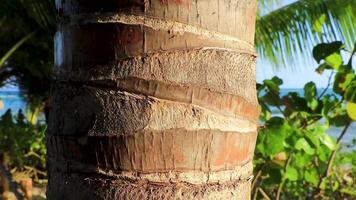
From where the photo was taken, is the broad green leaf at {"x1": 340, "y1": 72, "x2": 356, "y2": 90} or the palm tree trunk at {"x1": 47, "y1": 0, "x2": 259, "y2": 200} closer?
the palm tree trunk at {"x1": 47, "y1": 0, "x2": 259, "y2": 200}

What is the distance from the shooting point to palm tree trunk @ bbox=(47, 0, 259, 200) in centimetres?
74

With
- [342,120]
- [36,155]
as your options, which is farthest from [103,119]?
[36,155]

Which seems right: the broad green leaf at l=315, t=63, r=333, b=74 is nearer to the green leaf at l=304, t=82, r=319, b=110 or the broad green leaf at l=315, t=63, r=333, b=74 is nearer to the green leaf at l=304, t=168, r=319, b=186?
the green leaf at l=304, t=82, r=319, b=110

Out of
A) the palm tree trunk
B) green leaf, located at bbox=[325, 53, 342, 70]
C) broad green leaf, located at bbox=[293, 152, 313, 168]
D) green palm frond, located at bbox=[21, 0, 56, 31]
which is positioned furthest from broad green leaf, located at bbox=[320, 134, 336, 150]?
green palm frond, located at bbox=[21, 0, 56, 31]

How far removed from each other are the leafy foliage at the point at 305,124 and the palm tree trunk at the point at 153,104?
131 cm

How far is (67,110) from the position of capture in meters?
0.81

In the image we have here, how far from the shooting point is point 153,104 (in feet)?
2.45

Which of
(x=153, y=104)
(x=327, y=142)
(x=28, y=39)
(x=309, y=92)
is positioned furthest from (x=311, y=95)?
(x=28, y=39)

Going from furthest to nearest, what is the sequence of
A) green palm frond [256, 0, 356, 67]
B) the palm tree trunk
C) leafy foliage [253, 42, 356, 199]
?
green palm frond [256, 0, 356, 67], leafy foliage [253, 42, 356, 199], the palm tree trunk

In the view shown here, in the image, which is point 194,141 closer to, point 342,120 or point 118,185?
point 118,185

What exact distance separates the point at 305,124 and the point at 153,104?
1.79 meters

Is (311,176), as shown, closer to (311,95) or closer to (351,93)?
(311,95)

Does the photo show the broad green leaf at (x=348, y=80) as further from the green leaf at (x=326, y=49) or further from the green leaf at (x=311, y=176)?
the green leaf at (x=311, y=176)

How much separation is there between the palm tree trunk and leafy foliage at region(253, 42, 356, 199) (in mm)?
1311
